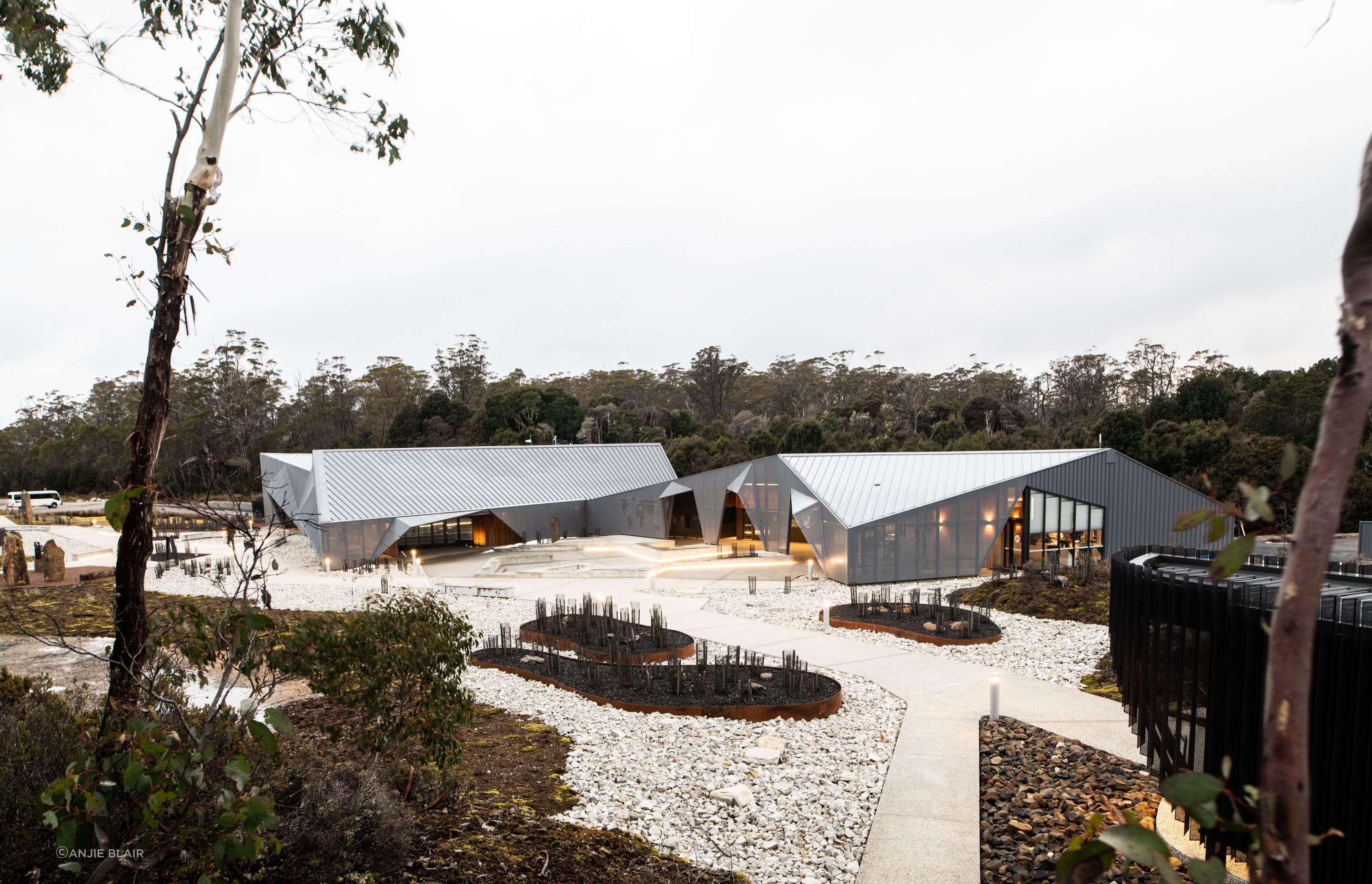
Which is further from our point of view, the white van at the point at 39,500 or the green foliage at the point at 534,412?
the green foliage at the point at 534,412

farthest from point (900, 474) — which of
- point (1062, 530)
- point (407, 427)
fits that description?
point (407, 427)

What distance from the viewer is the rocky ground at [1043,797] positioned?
4605mm

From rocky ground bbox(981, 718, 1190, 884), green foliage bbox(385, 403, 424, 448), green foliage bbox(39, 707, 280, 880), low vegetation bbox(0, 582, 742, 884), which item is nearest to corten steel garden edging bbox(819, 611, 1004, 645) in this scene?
rocky ground bbox(981, 718, 1190, 884)

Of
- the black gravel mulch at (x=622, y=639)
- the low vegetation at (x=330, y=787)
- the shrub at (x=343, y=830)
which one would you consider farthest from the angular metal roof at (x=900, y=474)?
the shrub at (x=343, y=830)

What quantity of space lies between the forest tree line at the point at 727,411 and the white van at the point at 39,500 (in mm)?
3518

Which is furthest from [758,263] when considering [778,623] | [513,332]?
[778,623]

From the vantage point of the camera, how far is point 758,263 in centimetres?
4144

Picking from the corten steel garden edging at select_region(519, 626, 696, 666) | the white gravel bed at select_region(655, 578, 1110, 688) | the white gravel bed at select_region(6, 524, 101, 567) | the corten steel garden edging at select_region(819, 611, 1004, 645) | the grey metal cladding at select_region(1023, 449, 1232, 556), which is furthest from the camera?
the white gravel bed at select_region(6, 524, 101, 567)

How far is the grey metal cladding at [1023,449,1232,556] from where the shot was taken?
57.3 ft

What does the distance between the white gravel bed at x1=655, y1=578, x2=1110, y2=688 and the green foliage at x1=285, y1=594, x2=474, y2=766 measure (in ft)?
23.4

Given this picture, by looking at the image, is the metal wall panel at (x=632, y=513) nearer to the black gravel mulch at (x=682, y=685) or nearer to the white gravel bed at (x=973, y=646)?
the white gravel bed at (x=973, y=646)

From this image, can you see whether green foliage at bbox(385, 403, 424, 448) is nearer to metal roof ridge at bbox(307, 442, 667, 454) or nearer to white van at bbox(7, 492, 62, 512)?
metal roof ridge at bbox(307, 442, 667, 454)

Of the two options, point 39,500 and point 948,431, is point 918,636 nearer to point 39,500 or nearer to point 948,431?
point 948,431

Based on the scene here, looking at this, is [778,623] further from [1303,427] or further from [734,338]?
[734,338]
